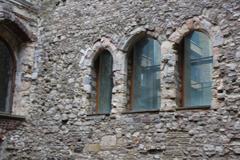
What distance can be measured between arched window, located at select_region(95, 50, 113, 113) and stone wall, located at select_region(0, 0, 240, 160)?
0.52 feet

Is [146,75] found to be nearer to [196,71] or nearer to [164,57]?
[164,57]

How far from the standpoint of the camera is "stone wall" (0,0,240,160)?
16.6ft

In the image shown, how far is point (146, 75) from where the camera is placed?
6.16 meters

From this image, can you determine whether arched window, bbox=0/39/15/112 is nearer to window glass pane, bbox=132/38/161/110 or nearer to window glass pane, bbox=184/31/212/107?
window glass pane, bbox=132/38/161/110

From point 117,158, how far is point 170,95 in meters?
1.34

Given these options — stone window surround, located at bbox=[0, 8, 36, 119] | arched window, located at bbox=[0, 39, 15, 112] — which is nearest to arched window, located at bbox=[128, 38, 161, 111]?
stone window surround, located at bbox=[0, 8, 36, 119]

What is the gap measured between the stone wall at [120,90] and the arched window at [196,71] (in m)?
0.19

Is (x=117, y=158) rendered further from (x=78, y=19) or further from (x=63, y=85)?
(x=78, y=19)

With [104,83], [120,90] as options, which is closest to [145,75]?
[120,90]

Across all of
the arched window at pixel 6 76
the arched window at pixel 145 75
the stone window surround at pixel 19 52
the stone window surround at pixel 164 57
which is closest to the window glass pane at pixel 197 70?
the stone window surround at pixel 164 57

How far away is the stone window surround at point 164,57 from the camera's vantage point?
5.28m

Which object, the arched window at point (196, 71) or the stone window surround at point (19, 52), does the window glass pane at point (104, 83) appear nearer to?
the arched window at point (196, 71)

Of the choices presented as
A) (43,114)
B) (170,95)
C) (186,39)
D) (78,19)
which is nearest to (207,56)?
(186,39)

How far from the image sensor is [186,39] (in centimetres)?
577
